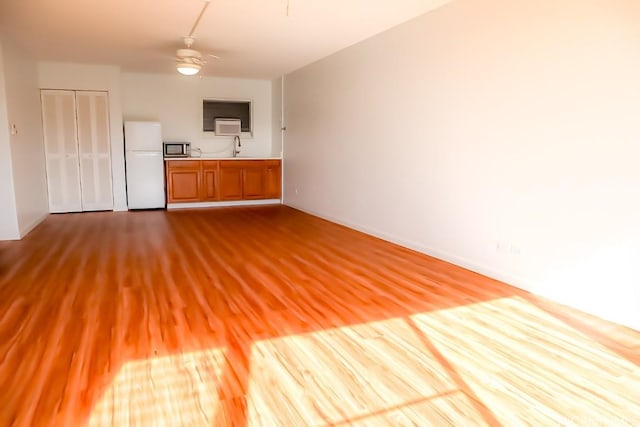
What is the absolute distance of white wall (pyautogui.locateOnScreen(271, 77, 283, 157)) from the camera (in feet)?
27.3

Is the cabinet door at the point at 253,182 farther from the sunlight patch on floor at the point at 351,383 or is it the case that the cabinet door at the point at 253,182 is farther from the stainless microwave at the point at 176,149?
the sunlight patch on floor at the point at 351,383

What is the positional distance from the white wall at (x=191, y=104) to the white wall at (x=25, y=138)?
5.10 feet

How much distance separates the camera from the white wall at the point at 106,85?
267 inches

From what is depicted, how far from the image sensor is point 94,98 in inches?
278

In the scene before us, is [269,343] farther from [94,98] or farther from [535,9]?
[94,98]

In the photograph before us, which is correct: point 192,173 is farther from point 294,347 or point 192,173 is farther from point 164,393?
point 164,393

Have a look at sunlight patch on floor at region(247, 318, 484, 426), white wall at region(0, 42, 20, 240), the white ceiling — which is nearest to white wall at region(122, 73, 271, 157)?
the white ceiling

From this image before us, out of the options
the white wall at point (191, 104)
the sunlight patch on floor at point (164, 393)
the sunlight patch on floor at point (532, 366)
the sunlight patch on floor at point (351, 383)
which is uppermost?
the white wall at point (191, 104)

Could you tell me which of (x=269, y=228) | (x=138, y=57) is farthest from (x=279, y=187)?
(x=138, y=57)

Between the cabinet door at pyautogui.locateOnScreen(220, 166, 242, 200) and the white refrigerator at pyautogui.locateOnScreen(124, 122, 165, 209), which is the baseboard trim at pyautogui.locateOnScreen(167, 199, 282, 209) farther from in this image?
the white refrigerator at pyautogui.locateOnScreen(124, 122, 165, 209)

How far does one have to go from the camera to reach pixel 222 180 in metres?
7.96

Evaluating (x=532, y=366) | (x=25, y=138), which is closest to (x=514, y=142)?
(x=532, y=366)

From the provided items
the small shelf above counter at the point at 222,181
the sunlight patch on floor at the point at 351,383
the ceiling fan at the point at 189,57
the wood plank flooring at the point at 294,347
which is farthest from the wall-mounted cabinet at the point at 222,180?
the sunlight patch on floor at the point at 351,383

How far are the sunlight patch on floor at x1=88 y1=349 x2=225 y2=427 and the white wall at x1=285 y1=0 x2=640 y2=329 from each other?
250 cm
